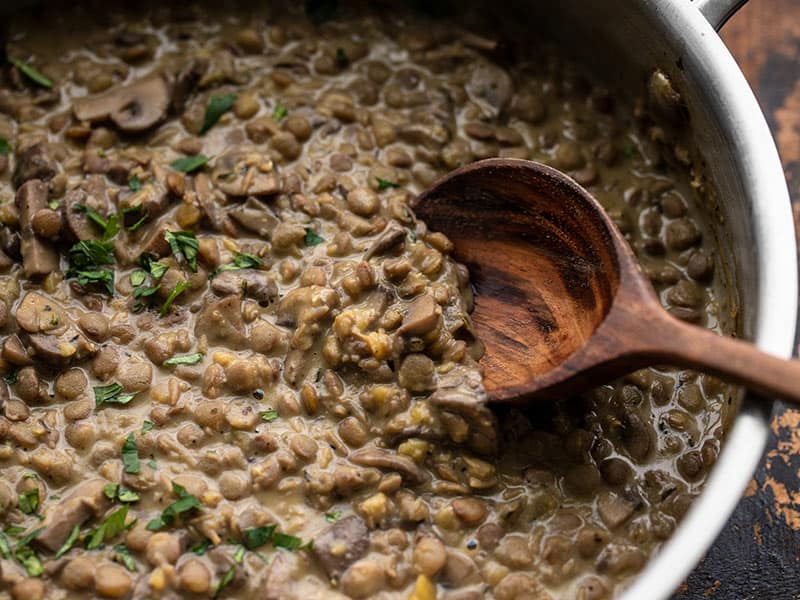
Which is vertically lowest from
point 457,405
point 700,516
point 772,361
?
point 457,405

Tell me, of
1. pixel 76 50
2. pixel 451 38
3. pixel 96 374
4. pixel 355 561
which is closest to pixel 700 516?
pixel 355 561

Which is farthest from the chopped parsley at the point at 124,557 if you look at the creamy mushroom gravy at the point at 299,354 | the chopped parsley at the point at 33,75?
the chopped parsley at the point at 33,75

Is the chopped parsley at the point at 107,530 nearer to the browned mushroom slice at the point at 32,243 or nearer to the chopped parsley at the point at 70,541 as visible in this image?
the chopped parsley at the point at 70,541

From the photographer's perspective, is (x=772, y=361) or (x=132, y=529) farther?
(x=132, y=529)

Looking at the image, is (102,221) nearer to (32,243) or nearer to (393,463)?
(32,243)

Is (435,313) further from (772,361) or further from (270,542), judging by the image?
(772,361)

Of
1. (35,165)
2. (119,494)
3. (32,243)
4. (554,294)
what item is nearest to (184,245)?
(32,243)
